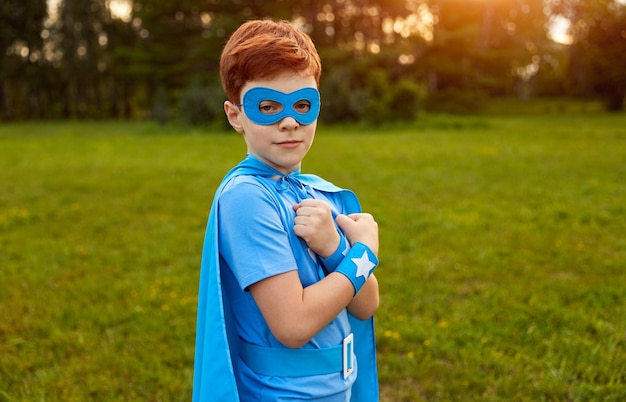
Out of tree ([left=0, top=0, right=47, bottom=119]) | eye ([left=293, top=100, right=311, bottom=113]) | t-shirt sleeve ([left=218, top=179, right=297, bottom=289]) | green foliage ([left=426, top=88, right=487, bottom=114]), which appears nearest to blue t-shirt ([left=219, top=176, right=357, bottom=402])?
t-shirt sleeve ([left=218, top=179, right=297, bottom=289])

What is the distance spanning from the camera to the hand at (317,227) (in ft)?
4.88

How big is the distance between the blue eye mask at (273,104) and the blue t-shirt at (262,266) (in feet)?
0.55

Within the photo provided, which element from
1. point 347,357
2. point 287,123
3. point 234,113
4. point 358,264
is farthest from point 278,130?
point 347,357

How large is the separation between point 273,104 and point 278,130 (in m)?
0.07

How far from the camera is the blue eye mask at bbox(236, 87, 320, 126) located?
1.52 meters

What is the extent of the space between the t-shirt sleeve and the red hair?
29 centimetres

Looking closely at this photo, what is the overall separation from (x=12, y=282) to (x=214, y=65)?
2637 cm

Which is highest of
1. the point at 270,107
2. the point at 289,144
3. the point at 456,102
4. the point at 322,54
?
the point at 322,54

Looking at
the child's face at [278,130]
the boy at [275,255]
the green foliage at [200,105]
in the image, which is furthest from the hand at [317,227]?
the green foliage at [200,105]

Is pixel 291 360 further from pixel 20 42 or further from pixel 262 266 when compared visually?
pixel 20 42

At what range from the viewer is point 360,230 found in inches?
63.7

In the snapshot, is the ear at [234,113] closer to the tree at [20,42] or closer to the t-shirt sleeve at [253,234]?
the t-shirt sleeve at [253,234]

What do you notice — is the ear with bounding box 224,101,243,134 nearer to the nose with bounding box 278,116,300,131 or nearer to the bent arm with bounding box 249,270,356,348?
the nose with bounding box 278,116,300,131

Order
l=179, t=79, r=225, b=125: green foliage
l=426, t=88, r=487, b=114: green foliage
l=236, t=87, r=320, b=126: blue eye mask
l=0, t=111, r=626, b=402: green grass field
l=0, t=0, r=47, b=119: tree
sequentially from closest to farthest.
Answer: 1. l=236, t=87, r=320, b=126: blue eye mask
2. l=0, t=111, r=626, b=402: green grass field
3. l=179, t=79, r=225, b=125: green foliage
4. l=426, t=88, r=487, b=114: green foliage
5. l=0, t=0, r=47, b=119: tree
